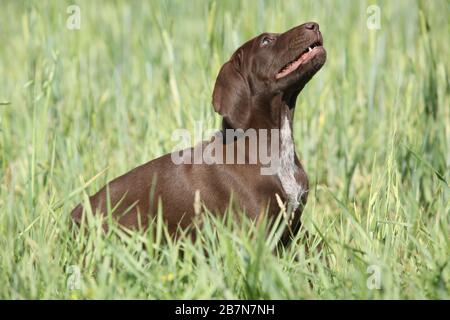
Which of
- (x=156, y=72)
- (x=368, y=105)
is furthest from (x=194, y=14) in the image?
(x=368, y=105)

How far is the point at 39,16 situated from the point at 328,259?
93.0 inches

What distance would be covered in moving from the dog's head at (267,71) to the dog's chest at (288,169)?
0.15 m

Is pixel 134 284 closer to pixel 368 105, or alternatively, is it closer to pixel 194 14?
pixel 368 105

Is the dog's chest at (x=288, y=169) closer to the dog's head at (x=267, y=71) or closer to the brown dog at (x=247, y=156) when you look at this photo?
the brown dog at (x=247, y=156)

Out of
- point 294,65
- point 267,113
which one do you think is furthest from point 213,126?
point 294,65

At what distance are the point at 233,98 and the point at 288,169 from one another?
0.42 metres

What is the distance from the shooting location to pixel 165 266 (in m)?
3.01

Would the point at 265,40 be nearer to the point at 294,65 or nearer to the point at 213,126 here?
the point at 294,65

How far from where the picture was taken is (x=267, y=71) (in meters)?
3.72

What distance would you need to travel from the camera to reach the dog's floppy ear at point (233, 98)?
3631 millimetres

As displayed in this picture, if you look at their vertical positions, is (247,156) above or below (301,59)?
below

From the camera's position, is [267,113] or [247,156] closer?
[247,156]

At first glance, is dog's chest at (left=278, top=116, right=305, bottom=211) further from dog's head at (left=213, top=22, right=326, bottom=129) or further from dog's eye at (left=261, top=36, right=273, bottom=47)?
dog's eye at (left=261, top=36, right=273, bottom=47)

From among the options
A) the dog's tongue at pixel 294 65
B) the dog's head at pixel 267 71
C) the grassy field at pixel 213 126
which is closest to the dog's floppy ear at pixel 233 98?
the dog's head at pixel 267 71
